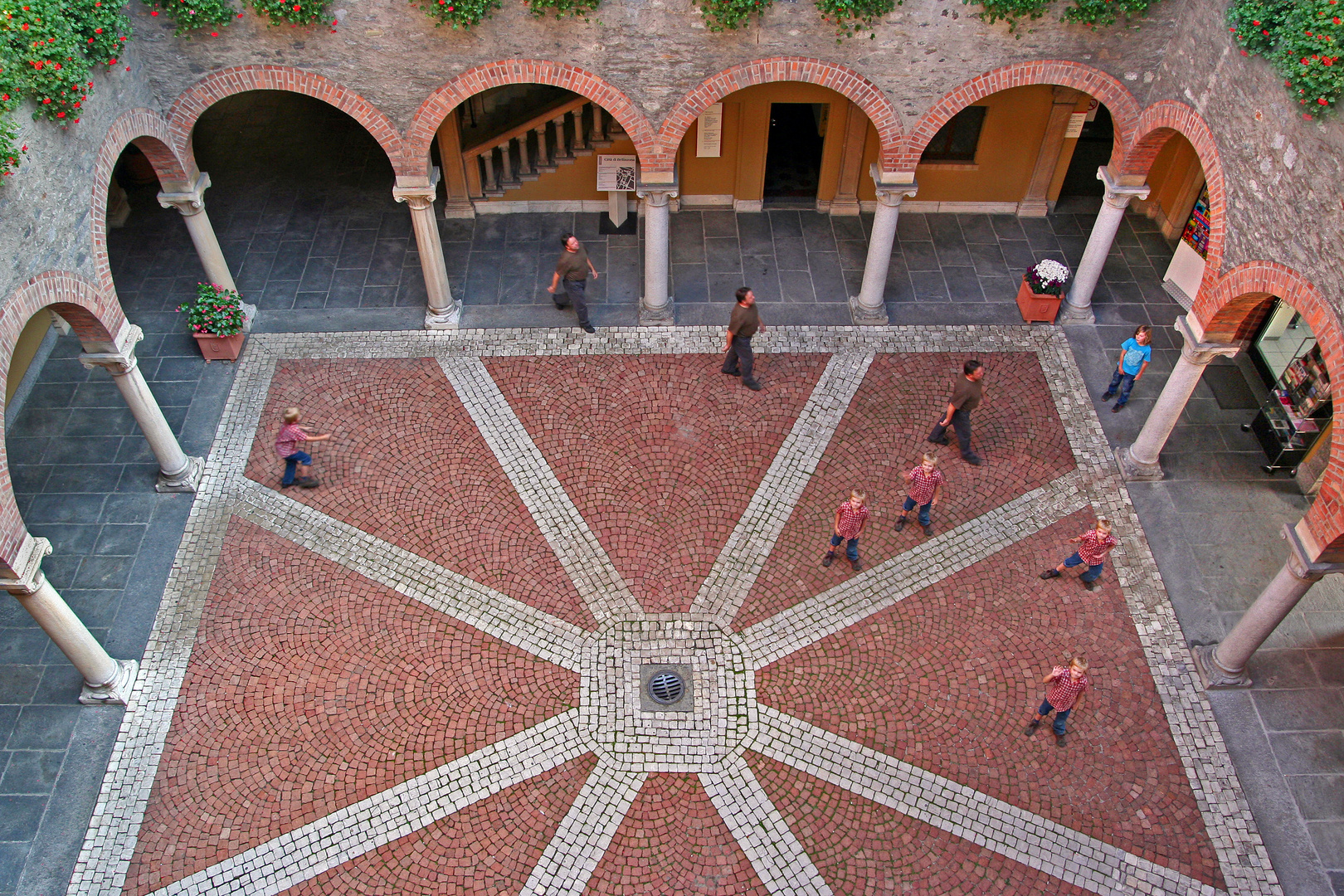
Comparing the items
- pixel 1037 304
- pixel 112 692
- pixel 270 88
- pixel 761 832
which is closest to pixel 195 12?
pixel 270 88

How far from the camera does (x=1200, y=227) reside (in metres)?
15.3

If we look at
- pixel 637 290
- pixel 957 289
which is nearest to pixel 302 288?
pixel 637 290

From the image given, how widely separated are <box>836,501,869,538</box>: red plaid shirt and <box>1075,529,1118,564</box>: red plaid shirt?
243 cm

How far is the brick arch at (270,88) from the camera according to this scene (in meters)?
A: 12.8

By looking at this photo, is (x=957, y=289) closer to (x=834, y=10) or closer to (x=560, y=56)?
(x=834, y=10)

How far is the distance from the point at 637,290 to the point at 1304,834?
10.8m

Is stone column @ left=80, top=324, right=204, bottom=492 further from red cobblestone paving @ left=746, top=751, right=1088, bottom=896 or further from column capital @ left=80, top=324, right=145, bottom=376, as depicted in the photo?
red cobblestone paving @ left=746, top=751, right=1088, bottom=896

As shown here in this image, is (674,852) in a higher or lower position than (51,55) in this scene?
lower

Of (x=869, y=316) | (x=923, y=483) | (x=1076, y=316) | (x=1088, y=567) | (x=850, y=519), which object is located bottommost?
(x=850, y=519)

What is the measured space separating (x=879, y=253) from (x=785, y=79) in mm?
3120

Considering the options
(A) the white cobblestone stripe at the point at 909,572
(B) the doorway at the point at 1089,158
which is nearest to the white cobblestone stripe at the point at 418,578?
(A) the white cobblestone stripe at the point at 909,572

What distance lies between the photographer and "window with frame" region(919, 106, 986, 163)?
54.3 ft

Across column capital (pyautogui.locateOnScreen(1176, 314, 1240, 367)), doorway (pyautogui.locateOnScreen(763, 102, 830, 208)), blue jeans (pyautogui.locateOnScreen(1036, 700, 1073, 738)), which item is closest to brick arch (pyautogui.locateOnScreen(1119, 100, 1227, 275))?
column capital (pyautogui.locateOnScreen(1176, 314, 1240, 367))

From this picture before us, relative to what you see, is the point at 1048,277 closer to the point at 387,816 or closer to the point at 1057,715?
the point at 1057,715
